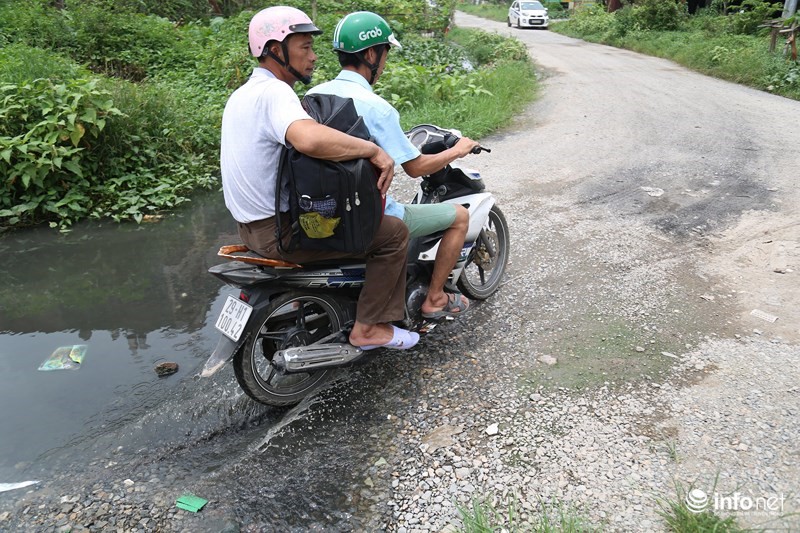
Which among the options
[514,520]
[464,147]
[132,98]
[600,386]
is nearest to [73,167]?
[132,98]

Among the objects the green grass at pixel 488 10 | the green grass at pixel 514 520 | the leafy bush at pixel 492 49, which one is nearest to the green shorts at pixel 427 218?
the green grass at pixel 514 520

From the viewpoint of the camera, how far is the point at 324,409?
338cm

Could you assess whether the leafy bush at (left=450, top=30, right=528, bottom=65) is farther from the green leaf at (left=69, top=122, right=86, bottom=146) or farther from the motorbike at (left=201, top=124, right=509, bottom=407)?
the motorbike at (left=201, top=124, right=509, bottom=407)

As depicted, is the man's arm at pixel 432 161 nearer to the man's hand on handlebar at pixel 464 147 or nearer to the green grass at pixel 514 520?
the man's hand on handlebar at pixel 464 147

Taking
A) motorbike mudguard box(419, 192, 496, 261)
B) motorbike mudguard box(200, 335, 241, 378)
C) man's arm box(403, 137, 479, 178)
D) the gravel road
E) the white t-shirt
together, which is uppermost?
the white t-shirt

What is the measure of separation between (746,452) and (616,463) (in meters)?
0.62

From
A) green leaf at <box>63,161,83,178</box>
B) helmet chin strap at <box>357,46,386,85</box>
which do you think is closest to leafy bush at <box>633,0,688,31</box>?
green leaf at <box>63,161,83,178</box>

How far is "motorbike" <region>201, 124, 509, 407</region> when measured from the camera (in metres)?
3.12

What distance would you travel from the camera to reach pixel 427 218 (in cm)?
363

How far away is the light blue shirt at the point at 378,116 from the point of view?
3109 millimetres

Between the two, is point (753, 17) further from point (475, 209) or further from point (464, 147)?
point (464, 147)

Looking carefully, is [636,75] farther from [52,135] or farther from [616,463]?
[616,463]

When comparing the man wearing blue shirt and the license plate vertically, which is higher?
the man wearing blue shirt

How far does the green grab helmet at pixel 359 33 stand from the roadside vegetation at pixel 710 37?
11.2m
